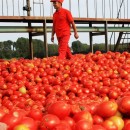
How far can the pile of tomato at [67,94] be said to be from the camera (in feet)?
7.02

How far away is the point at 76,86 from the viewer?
468 cm

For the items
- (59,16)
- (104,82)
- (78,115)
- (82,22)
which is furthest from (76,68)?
(82,22)

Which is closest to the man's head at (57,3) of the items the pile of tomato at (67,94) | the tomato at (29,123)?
the pile of tomato at (67,94)

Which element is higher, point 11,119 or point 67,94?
point 11,119

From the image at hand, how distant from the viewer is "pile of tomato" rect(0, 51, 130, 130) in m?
2.14

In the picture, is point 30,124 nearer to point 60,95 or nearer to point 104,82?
point 60,95

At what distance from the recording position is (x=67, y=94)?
4.55 m

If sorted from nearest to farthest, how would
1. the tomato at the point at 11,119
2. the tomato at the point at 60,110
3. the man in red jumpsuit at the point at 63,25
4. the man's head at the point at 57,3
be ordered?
1. the tomato at the point at 11,119
2. the tomato at the point at 60,110
3. the man's head at the point at 57,3
4. the man in red jumpsuit at the point at 63,25

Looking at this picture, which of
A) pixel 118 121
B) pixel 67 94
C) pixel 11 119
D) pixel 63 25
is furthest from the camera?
pixel 63 25

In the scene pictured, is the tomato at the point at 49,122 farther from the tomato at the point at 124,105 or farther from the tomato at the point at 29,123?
the tomato at the point at 124,105

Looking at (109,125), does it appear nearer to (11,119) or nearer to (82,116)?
(82,116)

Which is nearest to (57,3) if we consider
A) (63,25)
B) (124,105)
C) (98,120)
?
(63,25)

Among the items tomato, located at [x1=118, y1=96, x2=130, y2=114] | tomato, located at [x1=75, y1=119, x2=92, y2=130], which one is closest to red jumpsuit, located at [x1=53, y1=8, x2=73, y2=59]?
tomato, located at [x1=118, y1=96, x2=130, y2=114]

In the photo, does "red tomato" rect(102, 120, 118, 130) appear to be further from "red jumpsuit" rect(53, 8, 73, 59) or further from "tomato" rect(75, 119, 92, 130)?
"red jumpsuit" rect(53, 8, 73, 59)
